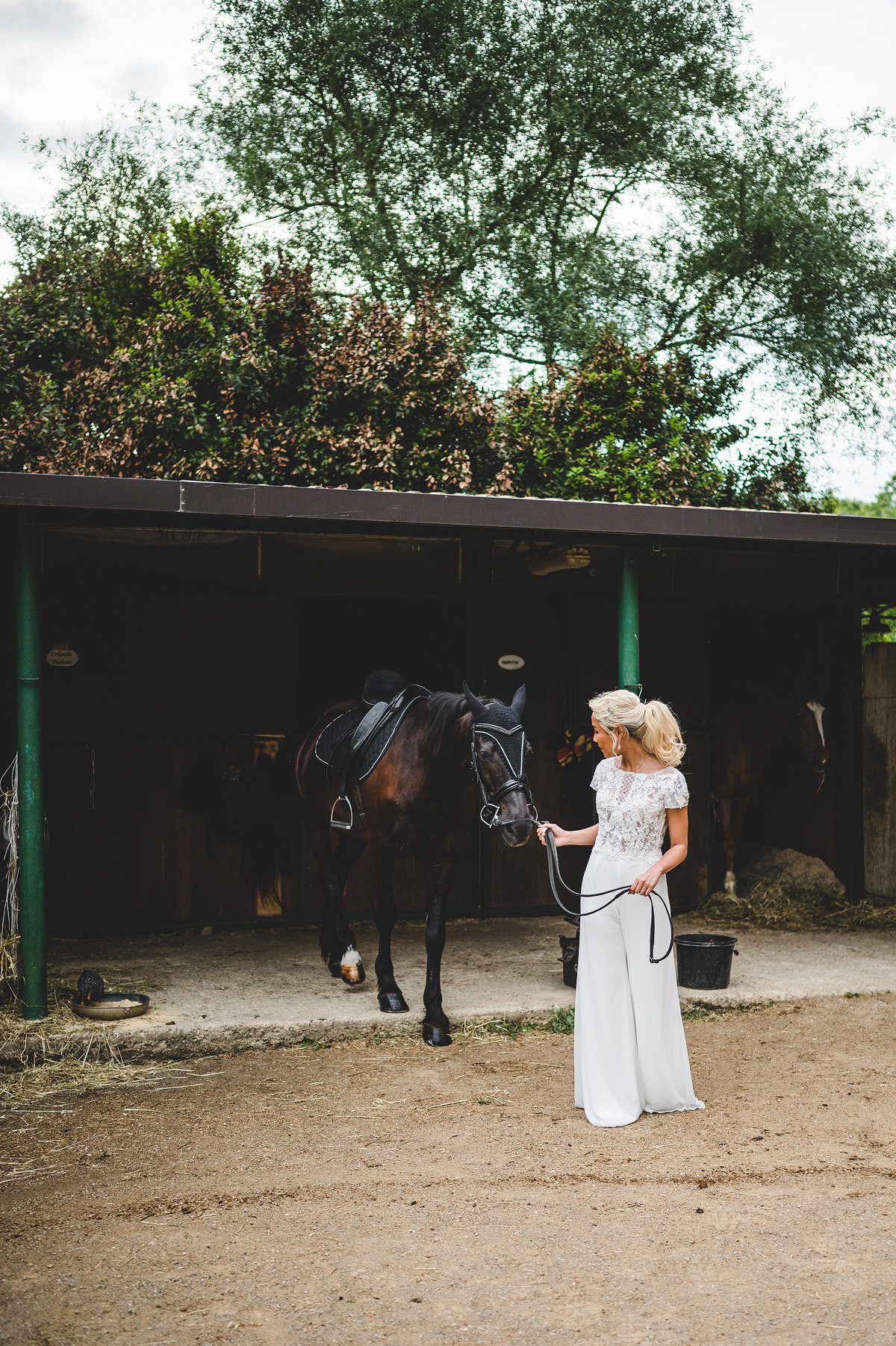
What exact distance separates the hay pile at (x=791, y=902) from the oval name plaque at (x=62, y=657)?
14.5 feet

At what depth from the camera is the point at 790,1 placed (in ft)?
Result: 52.2

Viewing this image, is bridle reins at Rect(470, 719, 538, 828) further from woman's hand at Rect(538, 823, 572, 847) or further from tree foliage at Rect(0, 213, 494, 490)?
tree foliage at Rect(0, 213, 494, 490)

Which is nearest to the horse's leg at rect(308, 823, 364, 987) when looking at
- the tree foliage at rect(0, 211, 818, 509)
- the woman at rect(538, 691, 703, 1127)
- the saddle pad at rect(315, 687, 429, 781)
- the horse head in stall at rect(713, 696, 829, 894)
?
the saddle pad at rect(315, 687, 429, 781)

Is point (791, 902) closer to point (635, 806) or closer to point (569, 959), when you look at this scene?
point (569, 959)

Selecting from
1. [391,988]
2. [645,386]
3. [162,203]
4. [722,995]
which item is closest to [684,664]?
[722,995]

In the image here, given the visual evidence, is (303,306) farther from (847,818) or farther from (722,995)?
(722,995)

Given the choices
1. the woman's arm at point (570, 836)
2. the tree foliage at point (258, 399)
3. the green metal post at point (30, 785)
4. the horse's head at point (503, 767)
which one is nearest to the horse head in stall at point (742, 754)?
the horse's head at point (503, 767)

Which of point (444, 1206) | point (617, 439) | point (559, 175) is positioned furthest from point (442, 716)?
point (559, 175)

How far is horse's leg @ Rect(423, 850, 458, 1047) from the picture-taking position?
4.81m

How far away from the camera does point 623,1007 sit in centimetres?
385

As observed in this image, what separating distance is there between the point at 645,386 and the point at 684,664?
731 cm

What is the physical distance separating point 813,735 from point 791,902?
122 centimetres

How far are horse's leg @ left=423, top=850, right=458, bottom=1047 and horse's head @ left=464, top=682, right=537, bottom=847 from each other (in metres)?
0.69

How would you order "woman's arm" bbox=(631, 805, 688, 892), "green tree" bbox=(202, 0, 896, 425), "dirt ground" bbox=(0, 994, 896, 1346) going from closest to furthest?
"dirt ground" bbox=(0, 994, 896, 1346)
"woman's arm" bbox=(631, 805, 688, 892)
"green tree" bbox=(202, 0, 896, 425)
